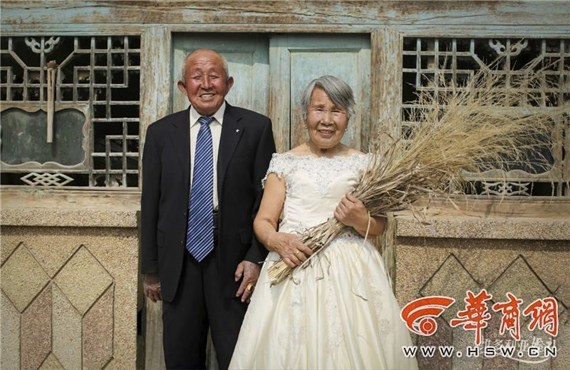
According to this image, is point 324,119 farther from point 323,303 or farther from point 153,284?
point 153,284

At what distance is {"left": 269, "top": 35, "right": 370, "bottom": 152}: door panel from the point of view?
4.35 m

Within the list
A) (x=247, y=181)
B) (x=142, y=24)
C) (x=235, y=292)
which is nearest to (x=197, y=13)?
(x=142, y=24)

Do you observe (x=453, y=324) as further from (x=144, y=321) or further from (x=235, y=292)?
(x=144, y=321)

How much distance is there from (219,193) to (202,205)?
11 cm

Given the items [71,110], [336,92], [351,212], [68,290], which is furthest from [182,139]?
[68,290]

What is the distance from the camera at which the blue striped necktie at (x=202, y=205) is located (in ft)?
11.2

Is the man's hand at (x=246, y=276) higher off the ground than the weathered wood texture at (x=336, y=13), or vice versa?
the weathered wood texture at (x=336, y=13)

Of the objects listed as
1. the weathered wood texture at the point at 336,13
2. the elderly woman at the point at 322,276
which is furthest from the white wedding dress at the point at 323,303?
the weathered wood texture at the point at 336,13

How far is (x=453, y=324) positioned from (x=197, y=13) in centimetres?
252

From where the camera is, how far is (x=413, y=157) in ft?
10.3

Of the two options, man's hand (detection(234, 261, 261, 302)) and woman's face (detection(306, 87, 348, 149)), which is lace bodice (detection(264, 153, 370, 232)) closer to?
woman's face (detection(306, 87, 348, 149))

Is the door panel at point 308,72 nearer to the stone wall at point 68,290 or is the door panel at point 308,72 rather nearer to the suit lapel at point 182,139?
the suit lapel at point 182,139

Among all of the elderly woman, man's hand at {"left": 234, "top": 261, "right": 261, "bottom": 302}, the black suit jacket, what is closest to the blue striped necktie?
the black suit jacket

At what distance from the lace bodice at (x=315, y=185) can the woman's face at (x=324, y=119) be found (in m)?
0.11
